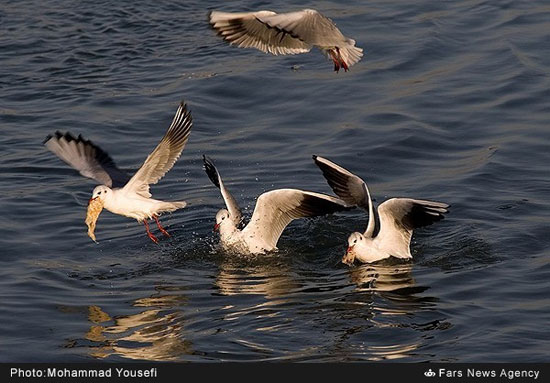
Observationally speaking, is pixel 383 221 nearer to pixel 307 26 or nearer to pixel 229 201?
pixel 229 201

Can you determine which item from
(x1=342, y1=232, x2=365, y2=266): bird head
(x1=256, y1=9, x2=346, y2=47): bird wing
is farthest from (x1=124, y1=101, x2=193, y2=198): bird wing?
(x1=342, y1=232, x2=365, y2=266): bird head

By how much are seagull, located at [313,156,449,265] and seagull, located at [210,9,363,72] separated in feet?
3.92

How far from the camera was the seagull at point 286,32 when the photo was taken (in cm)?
1266

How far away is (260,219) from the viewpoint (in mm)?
13680

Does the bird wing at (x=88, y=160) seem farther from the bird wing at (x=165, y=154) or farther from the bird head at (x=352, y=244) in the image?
A: the bird head at (x=352, y=244)

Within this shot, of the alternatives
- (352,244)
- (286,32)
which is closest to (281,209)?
(352,244)

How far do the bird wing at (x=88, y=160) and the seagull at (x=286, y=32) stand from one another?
6.36 ft

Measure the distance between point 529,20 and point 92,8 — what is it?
7.66 metres

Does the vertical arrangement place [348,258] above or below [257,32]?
below

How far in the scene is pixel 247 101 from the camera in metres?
19.0

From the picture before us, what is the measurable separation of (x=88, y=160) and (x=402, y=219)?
135 inches
